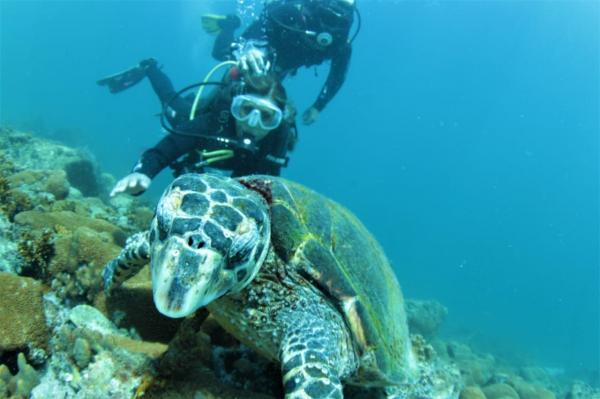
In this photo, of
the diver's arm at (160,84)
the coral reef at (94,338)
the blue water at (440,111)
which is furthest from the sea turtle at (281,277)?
the blue water at (440,111)

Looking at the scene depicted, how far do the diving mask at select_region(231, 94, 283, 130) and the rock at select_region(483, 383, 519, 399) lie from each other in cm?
568

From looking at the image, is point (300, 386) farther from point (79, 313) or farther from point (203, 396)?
point (79, 313)

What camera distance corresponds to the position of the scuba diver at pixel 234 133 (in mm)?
5309

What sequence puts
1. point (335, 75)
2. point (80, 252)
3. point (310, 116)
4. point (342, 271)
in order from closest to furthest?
point (342, 271)
point (80, 252)
point (310, 116)
point (335, 75)

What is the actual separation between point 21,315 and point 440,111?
136125 millimetres

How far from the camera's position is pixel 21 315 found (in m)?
2.55

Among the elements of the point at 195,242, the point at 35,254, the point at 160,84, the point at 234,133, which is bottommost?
the point at 35,254

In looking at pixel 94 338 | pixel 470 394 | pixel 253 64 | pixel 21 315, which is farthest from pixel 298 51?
pixel 94 338

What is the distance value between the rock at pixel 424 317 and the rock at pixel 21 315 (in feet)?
32.0

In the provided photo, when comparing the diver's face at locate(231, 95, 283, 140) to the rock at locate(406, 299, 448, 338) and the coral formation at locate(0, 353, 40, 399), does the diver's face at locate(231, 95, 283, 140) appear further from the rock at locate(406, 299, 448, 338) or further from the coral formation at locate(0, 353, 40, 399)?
the rock at locate(406, 299, 448, 338)

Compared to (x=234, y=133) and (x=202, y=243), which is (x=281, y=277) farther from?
(x=234, y=133)

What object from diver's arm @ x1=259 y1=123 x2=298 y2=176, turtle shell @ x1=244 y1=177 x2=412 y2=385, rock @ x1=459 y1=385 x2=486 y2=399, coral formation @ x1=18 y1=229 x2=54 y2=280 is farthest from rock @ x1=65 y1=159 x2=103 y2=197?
rock @ x1=459 y1=385 x2=486 y2=399

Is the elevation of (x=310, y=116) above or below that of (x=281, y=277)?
above

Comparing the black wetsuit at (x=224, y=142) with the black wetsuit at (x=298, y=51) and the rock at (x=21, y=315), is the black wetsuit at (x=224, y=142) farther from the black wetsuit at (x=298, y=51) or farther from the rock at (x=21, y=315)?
the rock at (x=21, y=315)
